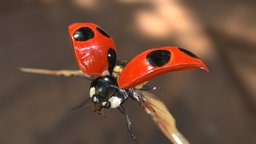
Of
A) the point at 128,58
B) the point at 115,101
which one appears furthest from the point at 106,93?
the point at 128,58

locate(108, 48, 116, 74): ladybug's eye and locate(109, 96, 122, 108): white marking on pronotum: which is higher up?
locate(108, 48, 116, 74): ladybug's eye

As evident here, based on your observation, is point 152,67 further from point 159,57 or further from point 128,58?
point 128,58

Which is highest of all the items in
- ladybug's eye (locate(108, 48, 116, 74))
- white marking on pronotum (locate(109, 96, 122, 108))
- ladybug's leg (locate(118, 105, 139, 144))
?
ladybug's eye (locate(108, 48, 116, 74))

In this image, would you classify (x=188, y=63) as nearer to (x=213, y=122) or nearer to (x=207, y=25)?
(x=213, y=122)
